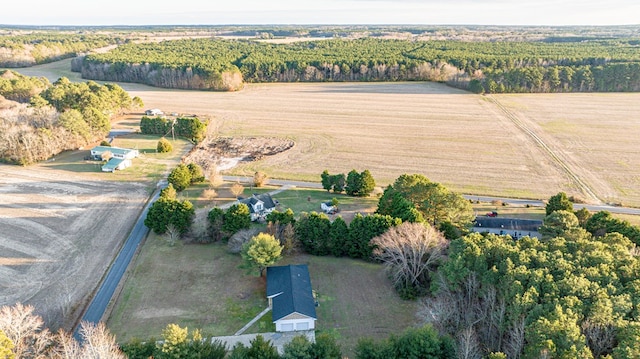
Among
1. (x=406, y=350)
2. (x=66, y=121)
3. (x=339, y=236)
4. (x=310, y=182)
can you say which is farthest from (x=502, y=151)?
(x=66, y=121)

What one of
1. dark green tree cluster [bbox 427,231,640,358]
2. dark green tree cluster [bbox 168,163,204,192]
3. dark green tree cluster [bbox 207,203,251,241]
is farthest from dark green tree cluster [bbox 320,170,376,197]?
dark green tree cluster [bbox 427,231,640,358]

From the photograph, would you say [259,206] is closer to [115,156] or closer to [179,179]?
[179,179]

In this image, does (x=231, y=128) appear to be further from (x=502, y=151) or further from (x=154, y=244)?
(x=502, y=151)

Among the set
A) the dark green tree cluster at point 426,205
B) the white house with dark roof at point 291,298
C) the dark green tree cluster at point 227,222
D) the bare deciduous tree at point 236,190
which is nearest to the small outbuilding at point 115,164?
the bare deciduous tree at point 236,190

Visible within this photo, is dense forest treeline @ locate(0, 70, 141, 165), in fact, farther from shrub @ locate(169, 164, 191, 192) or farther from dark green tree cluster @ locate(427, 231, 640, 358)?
dark green tree cluster @ locate(427, 231, 640, 358)

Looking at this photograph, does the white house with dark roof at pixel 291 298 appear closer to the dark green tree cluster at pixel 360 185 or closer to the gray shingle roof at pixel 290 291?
the gray shingle roof at pixel 290 291
